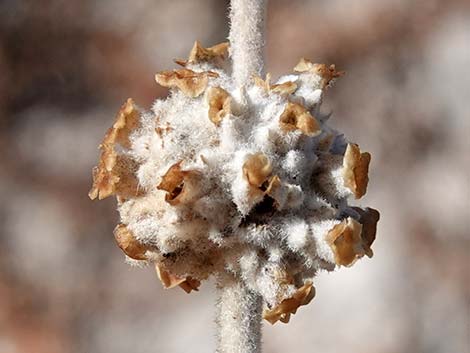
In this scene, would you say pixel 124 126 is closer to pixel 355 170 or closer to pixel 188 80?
pixel 188 80

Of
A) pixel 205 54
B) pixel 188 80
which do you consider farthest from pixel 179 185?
pixel 205 54

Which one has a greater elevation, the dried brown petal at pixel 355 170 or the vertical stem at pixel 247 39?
the vertical stem at pixel 247 39

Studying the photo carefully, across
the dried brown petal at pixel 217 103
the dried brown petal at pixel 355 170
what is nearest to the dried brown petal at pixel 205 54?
the dried brown petal at pixel 217 103

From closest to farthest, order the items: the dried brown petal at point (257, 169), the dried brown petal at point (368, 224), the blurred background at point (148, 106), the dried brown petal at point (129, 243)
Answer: the dried brown petal at point (257, 169) < the dried brown petal at point (129, 243) < the dried brown petal at point (368, 224) < the blurred background at point (148, 106)

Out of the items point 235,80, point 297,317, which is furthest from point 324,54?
point 235,80

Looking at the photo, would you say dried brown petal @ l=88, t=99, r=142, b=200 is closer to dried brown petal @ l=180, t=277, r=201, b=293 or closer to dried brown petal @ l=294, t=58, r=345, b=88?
dried brown petal @ l=180, t=277, r=201, b=293

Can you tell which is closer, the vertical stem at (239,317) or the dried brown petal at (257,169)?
the dried brown petal at (257,169)

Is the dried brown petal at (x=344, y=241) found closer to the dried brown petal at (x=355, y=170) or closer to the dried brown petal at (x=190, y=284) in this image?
the dried brown petal at (x=355, y=170)
